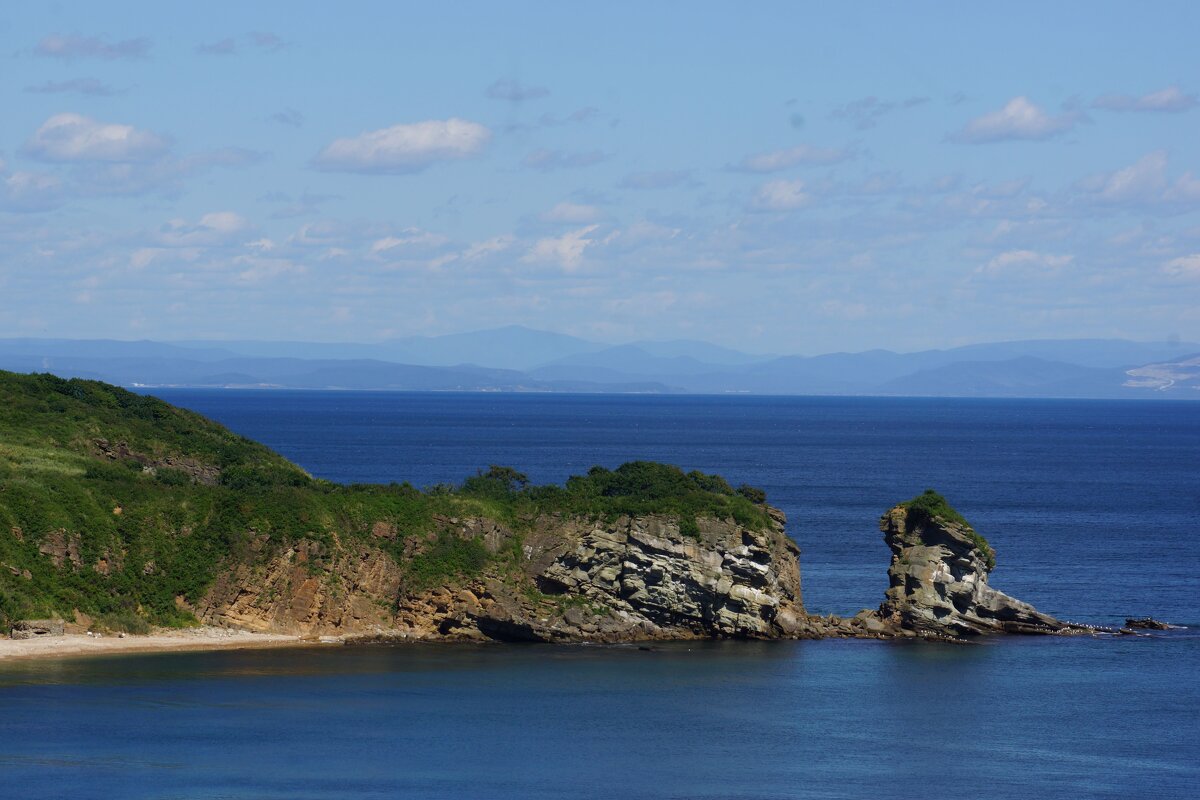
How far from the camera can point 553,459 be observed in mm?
186500

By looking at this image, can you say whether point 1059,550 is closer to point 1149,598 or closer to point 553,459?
point 1149,598

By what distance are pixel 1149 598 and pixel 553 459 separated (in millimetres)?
102436

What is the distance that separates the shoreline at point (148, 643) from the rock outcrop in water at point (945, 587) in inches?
1166

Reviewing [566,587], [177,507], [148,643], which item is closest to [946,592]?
[566,587]

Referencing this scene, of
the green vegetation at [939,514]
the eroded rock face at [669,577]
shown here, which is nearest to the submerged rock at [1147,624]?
the green vegetation at [939,514]

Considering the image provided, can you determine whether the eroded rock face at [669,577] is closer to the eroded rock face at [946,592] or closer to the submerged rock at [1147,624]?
the eroded rock face at [946,592]

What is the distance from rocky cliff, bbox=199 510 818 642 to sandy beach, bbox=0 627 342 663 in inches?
51.0

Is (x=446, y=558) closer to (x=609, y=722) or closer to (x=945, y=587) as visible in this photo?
(x=609, y=722)

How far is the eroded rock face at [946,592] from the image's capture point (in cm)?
8081

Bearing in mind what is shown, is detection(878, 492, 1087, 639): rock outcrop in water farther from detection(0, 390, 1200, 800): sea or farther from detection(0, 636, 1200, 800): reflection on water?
detection(0, 636, 1200, 800): reflection on water

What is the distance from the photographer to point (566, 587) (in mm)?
78812

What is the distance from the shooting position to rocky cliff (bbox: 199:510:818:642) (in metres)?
75.3

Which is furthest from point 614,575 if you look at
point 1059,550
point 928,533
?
point 1059,550

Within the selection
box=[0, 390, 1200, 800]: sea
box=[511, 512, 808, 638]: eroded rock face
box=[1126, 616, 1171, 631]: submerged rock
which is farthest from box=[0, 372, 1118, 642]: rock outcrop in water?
box=[1126, 616, 1171, 631]: submerged rock
